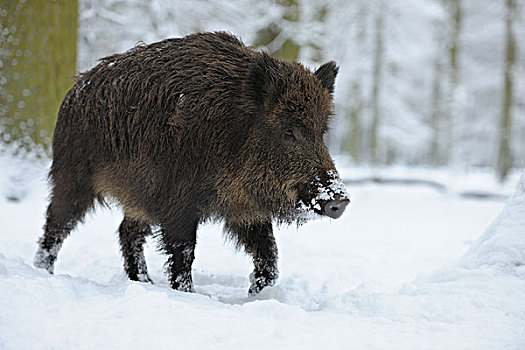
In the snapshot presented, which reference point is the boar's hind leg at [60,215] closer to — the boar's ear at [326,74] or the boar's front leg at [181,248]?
the boar's front leg at [181,248]

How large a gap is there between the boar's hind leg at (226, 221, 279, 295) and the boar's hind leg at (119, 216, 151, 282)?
3.14 ft

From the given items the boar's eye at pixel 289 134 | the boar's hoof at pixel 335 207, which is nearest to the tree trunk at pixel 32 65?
the boar's eye at pixel 289 134

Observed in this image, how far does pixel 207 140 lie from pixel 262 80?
1.92ft

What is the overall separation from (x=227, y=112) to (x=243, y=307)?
1445mm

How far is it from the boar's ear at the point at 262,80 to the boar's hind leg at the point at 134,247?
5.59ft

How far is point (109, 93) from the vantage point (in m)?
3.93

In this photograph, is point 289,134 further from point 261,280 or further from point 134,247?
point 134,247

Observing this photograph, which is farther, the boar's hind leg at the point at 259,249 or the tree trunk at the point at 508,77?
the tree trunk at the point at 508,77

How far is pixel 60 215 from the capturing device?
13.7ft

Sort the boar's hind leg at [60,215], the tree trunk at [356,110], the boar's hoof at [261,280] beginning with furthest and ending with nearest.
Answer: the tree trunk at [356,110] < the boar's hind leg at [60,215] < the boar's hoof at [261,280]

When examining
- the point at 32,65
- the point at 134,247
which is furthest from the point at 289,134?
the point at 32,65

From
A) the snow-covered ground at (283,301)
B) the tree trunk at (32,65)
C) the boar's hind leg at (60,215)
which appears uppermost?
the tree trunk at (32,65)

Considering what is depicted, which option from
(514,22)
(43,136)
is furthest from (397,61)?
(43,136)

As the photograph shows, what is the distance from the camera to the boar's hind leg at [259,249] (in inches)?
151
